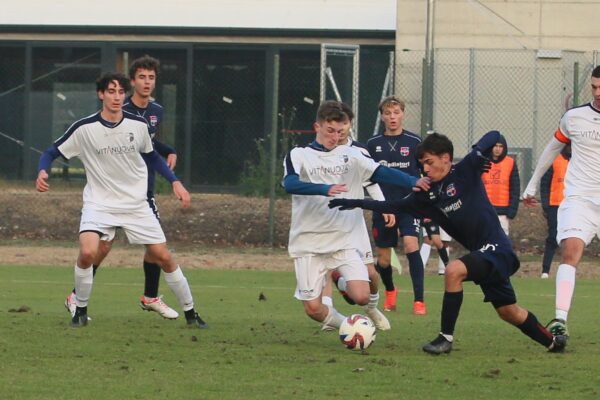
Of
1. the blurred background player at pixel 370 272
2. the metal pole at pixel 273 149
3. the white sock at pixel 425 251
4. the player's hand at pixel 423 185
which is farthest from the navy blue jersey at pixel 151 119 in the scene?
the metal pole at pixel 273 149

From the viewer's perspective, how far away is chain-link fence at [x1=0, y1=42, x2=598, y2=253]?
21391 mm

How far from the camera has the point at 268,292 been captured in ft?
48.0

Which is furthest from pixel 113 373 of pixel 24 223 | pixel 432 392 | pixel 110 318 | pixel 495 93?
pixel 495 93

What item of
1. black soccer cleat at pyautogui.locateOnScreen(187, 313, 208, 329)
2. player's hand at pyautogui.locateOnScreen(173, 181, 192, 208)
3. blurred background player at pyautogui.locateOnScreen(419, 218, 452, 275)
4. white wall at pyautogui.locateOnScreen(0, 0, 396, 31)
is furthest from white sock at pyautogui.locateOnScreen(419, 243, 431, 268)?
white wall at pyautogui.locateOnScreen(0, 0, 396, 31)

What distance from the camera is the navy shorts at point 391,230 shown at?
41.2 ft

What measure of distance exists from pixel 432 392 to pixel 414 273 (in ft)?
16.9

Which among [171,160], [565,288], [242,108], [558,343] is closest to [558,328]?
[558,343]

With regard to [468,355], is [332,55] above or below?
above

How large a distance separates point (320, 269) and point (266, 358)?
126 cm

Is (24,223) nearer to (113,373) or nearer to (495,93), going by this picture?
(495,93)

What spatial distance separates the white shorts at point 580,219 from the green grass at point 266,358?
2.57 ft

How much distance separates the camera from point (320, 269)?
9750 millimetres

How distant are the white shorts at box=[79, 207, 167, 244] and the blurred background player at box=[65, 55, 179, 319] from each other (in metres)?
0.25

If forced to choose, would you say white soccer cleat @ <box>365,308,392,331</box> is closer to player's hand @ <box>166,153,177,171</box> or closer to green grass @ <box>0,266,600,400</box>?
green grass @ <box>0,266,600,400</box>
